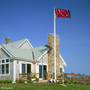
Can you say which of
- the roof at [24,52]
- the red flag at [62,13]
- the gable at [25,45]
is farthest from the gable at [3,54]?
the red flag at [62,13]

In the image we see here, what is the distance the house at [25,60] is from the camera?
25.0 m

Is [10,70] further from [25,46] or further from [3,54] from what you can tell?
[25,46]

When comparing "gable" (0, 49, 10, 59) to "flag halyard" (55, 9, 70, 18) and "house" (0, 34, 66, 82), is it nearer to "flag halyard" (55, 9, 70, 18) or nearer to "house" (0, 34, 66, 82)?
"house" (0, 34, 66, 82)

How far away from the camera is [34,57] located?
28406mm

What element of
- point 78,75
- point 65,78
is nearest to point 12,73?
point 65,78

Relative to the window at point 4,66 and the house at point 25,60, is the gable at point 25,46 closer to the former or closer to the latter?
the house at point 25,60

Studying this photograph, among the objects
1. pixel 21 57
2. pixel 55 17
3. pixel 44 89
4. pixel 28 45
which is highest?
pixel 55 17

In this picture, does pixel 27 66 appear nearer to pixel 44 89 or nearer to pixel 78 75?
pixel 78 75

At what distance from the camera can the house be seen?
2505 cm

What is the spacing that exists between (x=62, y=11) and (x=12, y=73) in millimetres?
10263

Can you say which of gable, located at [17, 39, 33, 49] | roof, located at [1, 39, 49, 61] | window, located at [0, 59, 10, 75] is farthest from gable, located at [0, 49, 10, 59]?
gable, located at [17, 39, 33, 49]

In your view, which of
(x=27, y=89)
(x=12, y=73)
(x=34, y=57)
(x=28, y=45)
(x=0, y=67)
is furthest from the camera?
(x=28, y=45)

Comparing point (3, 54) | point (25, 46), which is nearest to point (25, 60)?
point (3, 54)

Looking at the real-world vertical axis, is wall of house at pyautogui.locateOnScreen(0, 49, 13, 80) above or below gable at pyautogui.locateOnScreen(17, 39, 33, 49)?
below
